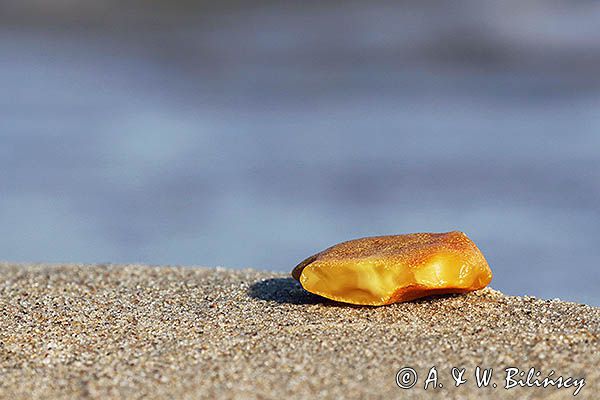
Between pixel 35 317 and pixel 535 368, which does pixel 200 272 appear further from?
pixel 535 368

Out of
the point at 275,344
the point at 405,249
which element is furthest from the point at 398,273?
the point at 275,344

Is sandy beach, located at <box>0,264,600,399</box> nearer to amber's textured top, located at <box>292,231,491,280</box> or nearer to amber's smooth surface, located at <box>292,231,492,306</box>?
amber's smooth surface, located at <box>292,231,492,306</box>

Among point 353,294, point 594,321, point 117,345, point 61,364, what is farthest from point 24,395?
point 594,321

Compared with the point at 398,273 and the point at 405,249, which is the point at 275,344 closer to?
the point at 398,273

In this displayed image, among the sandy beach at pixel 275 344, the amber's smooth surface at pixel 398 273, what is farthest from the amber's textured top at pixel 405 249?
the sandy beach at pixel 275 344

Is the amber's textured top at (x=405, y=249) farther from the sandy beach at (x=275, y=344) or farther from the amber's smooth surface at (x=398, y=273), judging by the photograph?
the sandy beach at (x=275, y=344)
